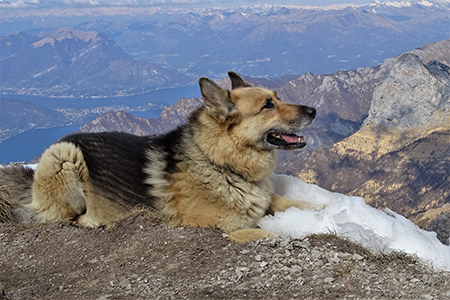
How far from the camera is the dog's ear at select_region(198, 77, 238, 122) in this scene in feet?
24.0

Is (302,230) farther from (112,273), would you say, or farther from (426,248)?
(112,273)

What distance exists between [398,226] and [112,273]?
248 inches

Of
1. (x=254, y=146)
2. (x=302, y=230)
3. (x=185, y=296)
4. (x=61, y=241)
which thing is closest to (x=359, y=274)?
(x=302, y=230)

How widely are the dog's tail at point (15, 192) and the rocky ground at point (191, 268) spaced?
3.33ft

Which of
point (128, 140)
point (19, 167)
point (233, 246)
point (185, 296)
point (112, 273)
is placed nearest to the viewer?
point (185, 296)

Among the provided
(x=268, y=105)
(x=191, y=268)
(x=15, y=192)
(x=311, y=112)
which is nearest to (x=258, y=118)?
(x=268, y=105)

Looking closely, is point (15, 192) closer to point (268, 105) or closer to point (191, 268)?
point (191, 268)

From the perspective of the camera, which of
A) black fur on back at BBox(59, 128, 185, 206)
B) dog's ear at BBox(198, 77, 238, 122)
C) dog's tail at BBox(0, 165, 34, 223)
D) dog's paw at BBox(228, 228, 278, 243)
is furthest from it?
dog's tail at BBox(0, 165, 34, 223)

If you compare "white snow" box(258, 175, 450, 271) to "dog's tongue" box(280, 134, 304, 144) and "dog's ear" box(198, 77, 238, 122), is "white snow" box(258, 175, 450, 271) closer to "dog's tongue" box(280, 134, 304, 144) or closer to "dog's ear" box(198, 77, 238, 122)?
"dog's tongue" box(280, 134, 304, 144)

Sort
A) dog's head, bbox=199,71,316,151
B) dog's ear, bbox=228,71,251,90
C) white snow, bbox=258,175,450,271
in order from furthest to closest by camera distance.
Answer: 1. dog's ear, bbox=228,71,251,90
2. dog's head, bbox=199,71,316,151
3. white snow, bbox=258,175,450,271

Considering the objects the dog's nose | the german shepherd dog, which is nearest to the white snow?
the german shepherd dog

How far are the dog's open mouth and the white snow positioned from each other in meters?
1.72

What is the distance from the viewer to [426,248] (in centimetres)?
708

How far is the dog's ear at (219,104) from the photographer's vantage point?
288 inches
